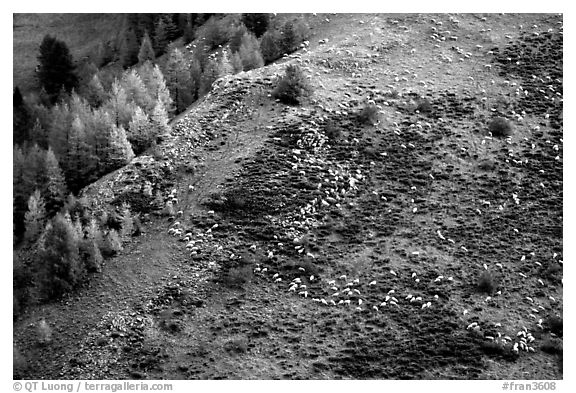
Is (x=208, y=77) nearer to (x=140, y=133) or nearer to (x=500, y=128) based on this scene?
(x=140, y=133)

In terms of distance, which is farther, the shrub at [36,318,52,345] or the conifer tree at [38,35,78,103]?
the conifer tree at [38,35,78,103]

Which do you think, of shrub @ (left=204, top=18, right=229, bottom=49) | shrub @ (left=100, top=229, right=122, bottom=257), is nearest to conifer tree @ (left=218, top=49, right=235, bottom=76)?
shrub @ (left=204, top=18, right=229, bottom=49)

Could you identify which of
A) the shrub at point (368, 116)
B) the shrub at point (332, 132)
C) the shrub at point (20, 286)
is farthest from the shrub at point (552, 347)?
the shrub at point (20, 286)

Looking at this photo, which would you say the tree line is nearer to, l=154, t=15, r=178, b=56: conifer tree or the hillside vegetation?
l=154, t=15, r=178, b=56: conifer tree

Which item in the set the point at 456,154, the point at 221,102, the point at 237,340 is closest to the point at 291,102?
the point at 221,102

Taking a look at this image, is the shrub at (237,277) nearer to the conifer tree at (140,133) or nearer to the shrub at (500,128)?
the conifer tree at (140,133)

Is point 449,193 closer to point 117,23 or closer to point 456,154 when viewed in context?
point 456,154
